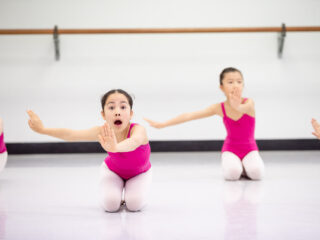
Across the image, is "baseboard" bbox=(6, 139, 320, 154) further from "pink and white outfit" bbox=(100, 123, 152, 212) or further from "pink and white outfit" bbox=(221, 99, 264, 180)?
"pink and white outfit" bbox=(100, 123, 152, 212)

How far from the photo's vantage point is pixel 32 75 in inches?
159

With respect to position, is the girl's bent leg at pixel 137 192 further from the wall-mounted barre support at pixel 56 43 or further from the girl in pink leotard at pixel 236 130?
the wall-mounted barre support at pixel 56 43

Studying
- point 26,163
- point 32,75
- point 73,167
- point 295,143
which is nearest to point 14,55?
point 32,75

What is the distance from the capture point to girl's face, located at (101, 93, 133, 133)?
1.90 metres

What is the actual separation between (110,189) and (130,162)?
0.16 metres

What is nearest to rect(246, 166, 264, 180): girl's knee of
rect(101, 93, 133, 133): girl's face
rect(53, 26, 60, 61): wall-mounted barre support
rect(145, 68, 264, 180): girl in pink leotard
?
rect(145, 68, 264, 180): girl in pink leotard

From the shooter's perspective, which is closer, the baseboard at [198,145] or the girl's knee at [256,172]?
the girl's knee at [256,172]

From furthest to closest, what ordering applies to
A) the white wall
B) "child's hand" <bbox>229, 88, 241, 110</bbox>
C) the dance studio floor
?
1. the white wall
2. "child's hand" <bbox>229, 88, 241, 110</bbox>
3. the dance studio floor

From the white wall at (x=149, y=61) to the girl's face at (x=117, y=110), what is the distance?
7.11ft

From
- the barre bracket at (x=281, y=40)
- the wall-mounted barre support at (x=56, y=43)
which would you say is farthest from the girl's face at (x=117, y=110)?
the barre bracket at (x=281, y=40)

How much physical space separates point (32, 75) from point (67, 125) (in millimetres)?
570

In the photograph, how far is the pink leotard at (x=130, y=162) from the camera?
6.55ft

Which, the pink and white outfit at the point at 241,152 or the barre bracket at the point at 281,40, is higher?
the barre bracket at the point at 281,40

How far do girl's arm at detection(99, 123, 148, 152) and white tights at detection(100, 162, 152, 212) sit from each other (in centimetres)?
19
